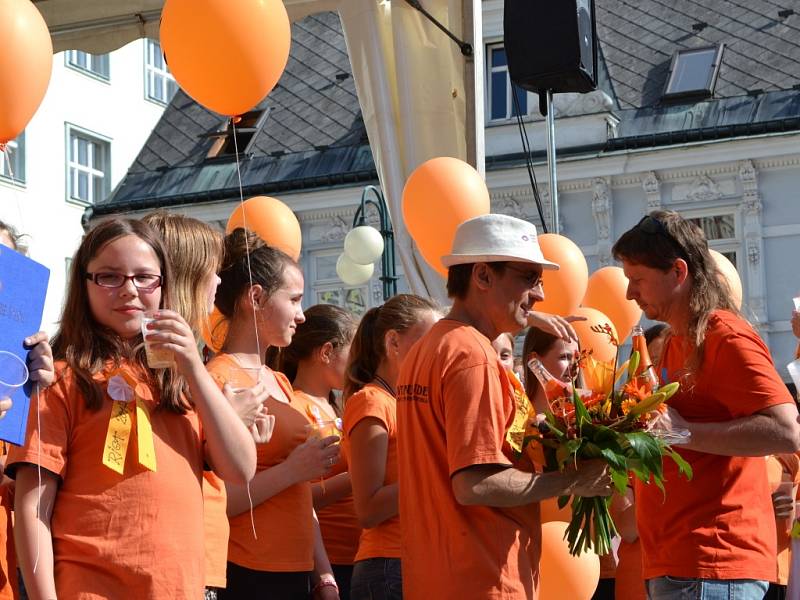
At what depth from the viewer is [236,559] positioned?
3814 millimetres

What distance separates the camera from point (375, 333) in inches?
185

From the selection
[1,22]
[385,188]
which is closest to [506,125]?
[385,188]

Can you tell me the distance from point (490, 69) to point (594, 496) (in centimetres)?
2187

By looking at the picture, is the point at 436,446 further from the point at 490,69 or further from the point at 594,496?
the point at 490,69

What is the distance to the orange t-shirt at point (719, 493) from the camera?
144 inches

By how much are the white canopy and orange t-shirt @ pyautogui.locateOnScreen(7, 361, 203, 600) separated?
3616mm

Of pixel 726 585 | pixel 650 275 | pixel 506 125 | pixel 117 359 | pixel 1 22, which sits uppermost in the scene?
pixel 506 125

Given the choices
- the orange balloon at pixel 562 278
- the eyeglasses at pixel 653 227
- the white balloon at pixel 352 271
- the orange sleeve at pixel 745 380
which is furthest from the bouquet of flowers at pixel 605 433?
the white balloon at pixel 352 271

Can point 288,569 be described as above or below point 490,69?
below

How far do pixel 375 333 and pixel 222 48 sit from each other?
124cm

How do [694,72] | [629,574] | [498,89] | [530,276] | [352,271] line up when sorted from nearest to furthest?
[530,276] < [629,574] < [352,271] < [694,72] < [498,89]

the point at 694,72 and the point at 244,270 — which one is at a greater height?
the point at 694,72

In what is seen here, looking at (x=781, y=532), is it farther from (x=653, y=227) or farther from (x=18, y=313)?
(x=18, y=313)

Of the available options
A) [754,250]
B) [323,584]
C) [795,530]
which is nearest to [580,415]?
[323,584]
